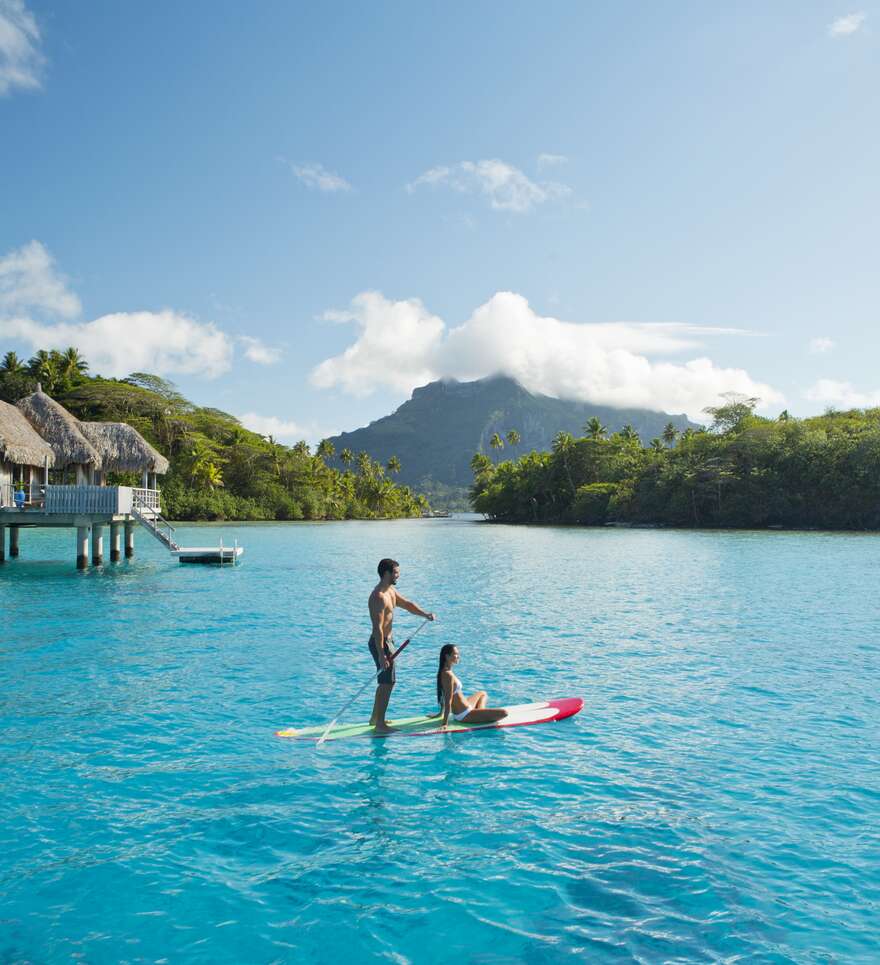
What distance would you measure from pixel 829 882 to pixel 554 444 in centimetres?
11272

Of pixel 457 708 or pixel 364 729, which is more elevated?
pixel 457 708

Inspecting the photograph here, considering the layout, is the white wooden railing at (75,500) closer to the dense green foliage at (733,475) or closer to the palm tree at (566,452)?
the dense green foliage at (733,475)

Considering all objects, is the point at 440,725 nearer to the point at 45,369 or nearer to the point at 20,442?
the point at 20,442

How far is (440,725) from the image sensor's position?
33.8 ft

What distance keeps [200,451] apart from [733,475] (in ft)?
207

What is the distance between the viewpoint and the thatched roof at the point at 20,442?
100ft

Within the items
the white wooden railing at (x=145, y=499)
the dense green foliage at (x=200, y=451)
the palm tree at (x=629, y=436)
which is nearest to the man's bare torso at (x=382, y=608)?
the white wooden railing at (x=145, y=499)

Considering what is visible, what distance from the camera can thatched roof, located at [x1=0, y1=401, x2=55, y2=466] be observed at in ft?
100

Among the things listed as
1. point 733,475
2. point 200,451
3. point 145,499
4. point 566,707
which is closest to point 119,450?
point 145,499

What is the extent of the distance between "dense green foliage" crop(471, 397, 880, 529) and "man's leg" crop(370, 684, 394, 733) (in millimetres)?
78574

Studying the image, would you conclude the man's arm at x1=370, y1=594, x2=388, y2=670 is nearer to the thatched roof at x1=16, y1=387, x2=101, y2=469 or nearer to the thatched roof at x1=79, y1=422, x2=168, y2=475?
the thatched roof at x1=16, y1=387, x2=101, y2=469

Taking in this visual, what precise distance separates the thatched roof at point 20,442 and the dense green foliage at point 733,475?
2856 inches

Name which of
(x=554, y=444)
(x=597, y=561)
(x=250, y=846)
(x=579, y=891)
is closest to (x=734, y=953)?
(x=579, y=891)

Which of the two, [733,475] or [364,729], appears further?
[733,475]
